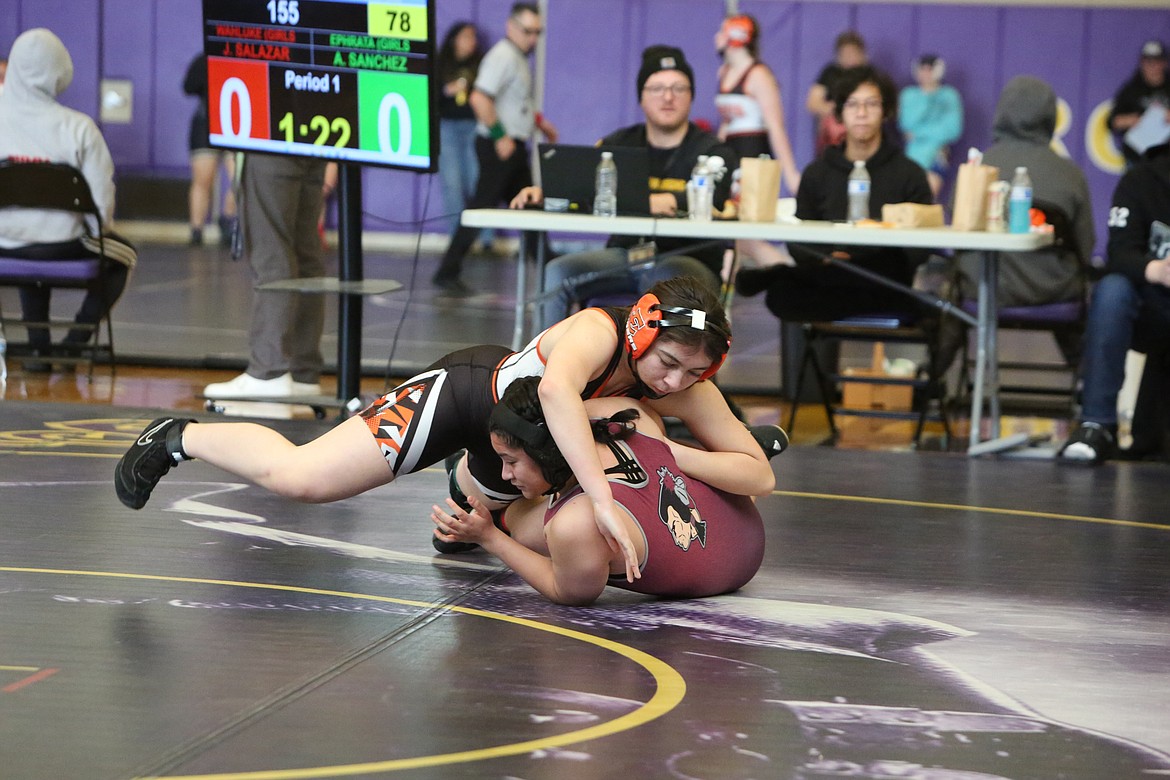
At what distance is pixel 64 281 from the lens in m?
A: 6.44

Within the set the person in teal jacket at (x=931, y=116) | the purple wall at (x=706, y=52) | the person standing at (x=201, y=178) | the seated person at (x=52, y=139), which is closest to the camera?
the seated person at (x=52, y=139)

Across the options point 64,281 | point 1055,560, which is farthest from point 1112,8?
point 1055,560

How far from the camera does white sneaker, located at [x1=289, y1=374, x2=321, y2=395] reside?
5.88 m

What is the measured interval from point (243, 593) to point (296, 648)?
17.4 inches

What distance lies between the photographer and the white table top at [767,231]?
202 inches

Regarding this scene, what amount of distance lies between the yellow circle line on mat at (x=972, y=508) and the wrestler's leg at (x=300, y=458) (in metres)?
1.46

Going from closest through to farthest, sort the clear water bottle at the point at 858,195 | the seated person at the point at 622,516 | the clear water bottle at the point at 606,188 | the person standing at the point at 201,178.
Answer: the seated person at the point at 622,516
the clear water bottle at the point at 606,188
the clear water bottle at the point at 858,195
the person standing at the point at 201,178

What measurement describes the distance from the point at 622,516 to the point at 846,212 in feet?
10.4

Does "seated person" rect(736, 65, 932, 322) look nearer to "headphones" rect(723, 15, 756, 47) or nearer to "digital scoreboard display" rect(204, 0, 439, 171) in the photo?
"digital scoreboard display" rect(204, 0, 439, 171)

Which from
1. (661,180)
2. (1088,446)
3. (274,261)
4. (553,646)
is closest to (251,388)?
(274,261)

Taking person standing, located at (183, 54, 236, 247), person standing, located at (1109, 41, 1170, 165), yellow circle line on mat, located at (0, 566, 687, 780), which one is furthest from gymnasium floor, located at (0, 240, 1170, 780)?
person standing, located at (1109, 41, 1170, 165)

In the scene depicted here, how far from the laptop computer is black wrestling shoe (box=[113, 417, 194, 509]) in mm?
2241

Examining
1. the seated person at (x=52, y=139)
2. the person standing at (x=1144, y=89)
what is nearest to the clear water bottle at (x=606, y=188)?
the seated person at (x=52, y=139)

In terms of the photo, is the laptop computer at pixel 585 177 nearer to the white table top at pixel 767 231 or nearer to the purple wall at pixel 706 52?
the white table top at pixel 767 231
